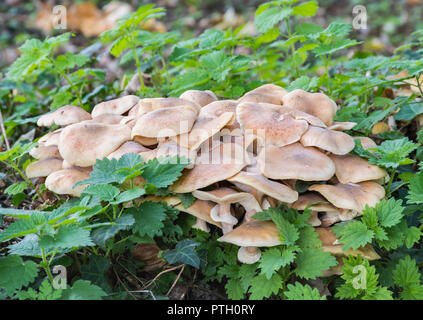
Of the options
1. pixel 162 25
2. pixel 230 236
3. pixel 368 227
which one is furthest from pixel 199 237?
pixel 162 25

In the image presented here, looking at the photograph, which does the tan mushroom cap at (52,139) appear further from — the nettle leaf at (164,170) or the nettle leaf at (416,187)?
the nettle leaf at (416,187)

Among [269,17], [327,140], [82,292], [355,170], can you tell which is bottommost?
[82,292]

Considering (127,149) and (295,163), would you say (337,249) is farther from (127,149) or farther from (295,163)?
(127,149)

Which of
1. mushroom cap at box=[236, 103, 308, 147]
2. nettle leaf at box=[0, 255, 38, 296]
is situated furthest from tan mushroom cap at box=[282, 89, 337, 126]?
nettle leaf at box=[0, 255, 38, 296]

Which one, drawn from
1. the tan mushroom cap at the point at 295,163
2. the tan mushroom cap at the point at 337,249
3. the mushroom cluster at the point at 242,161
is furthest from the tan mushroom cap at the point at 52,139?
the tan mushroom cap at the point at 337,249

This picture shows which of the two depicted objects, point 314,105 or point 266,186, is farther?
point 314,105

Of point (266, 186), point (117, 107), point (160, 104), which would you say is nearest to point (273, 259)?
point (266, 186)
